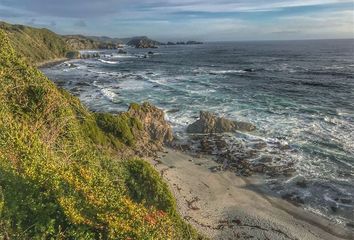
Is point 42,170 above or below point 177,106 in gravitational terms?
above

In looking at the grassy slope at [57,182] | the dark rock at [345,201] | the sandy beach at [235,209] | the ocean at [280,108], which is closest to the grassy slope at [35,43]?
the ocean at [280,108]

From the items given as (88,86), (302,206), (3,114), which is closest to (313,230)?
(302,206)

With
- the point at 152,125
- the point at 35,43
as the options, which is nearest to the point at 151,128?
the point at 152,125

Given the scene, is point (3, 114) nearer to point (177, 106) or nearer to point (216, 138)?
point (216, 138)

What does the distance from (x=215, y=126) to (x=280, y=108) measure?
598 inches

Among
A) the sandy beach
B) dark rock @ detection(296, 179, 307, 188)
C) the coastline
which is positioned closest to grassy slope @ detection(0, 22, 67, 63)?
the coastline

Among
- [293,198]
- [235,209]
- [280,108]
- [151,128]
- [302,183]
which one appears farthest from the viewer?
[280,108]

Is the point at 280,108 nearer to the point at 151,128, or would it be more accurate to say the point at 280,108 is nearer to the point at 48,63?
the point at 151,128

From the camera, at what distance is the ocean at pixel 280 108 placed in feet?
90.9

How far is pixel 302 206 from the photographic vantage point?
24.8 m

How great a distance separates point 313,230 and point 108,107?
34520 mm

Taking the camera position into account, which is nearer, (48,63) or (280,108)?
(280,108)

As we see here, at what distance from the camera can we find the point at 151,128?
3553 centimetres

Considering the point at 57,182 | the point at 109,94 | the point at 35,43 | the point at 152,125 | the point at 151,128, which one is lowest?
the point at 109,94
